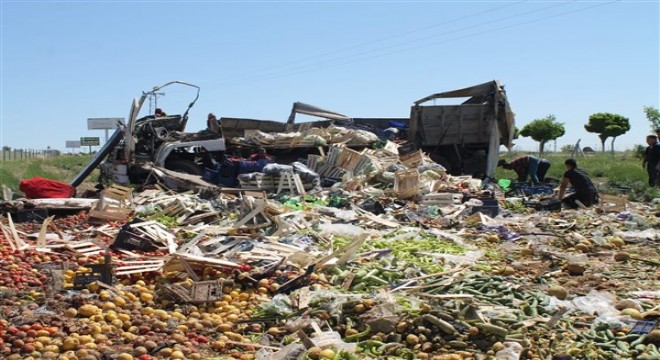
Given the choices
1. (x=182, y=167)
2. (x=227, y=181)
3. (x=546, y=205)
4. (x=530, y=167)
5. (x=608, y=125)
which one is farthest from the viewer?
(x=608, y=125)

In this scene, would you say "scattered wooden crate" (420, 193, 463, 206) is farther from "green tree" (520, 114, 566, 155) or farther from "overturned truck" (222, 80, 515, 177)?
"green tree" (520, 114, 566, 155)

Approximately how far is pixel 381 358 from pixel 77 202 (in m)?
9.65

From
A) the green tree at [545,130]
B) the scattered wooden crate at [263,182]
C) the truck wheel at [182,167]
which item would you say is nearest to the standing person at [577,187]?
the scattered wooden crate at [263,182]

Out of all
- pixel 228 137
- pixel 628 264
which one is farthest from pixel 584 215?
pixel 228 137

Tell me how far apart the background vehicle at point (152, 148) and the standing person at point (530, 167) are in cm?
771

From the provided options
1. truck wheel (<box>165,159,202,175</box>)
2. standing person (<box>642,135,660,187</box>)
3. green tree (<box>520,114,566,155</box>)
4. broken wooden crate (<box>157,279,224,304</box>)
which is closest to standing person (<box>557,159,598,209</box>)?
standing person (<box>642,135,660,187</box>)

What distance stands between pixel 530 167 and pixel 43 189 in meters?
11.5

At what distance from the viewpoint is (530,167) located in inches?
663

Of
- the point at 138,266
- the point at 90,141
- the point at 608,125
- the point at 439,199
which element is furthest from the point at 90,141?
the point at 608,125

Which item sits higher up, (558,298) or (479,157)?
(479,157)

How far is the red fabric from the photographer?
13789mm

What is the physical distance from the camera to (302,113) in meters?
21.1

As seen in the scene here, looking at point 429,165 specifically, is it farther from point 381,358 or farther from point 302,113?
point 381,358

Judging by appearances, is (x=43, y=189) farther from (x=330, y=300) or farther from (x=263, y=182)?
(x=330, y=300)
